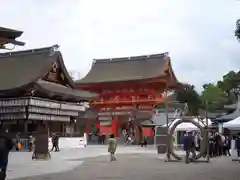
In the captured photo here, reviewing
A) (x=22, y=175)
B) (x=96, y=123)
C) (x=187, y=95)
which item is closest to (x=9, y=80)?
(x=96, y=123)

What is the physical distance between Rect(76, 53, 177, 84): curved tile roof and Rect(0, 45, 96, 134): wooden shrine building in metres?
13.6

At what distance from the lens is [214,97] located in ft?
337

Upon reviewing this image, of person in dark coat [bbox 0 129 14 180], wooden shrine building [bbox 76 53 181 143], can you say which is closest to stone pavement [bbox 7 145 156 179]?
person in dark coat [bbox 0 129 14 180]

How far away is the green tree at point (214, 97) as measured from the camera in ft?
315

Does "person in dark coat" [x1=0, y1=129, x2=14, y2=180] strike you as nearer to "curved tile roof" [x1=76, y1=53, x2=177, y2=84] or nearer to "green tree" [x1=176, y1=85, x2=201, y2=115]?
"curved tile roof" [x1=76, y1=53, x2=177, y2=84]

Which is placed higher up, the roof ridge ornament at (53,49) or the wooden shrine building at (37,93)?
the roof ridge ornament at (53,49)

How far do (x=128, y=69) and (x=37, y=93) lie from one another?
1014 inches

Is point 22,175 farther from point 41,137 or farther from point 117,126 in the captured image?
point 117,126

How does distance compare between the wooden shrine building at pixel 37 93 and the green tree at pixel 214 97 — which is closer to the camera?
the wooden shrine building at pixel 37 93

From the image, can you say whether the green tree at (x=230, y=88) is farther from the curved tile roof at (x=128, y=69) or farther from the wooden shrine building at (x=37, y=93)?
the wooden shrine building at (x=37, y=93)

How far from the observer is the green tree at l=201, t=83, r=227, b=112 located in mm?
96106

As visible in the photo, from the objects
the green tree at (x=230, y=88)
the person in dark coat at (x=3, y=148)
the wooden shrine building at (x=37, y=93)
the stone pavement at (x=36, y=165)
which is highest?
the green tree at (x=230, y=88)

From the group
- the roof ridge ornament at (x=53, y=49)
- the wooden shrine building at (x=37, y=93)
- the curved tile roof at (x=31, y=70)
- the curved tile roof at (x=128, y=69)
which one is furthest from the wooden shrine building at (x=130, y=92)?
the roof ridge ornament at (x=53, y=49)

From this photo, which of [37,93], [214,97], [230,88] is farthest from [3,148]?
Result: [214,97]
